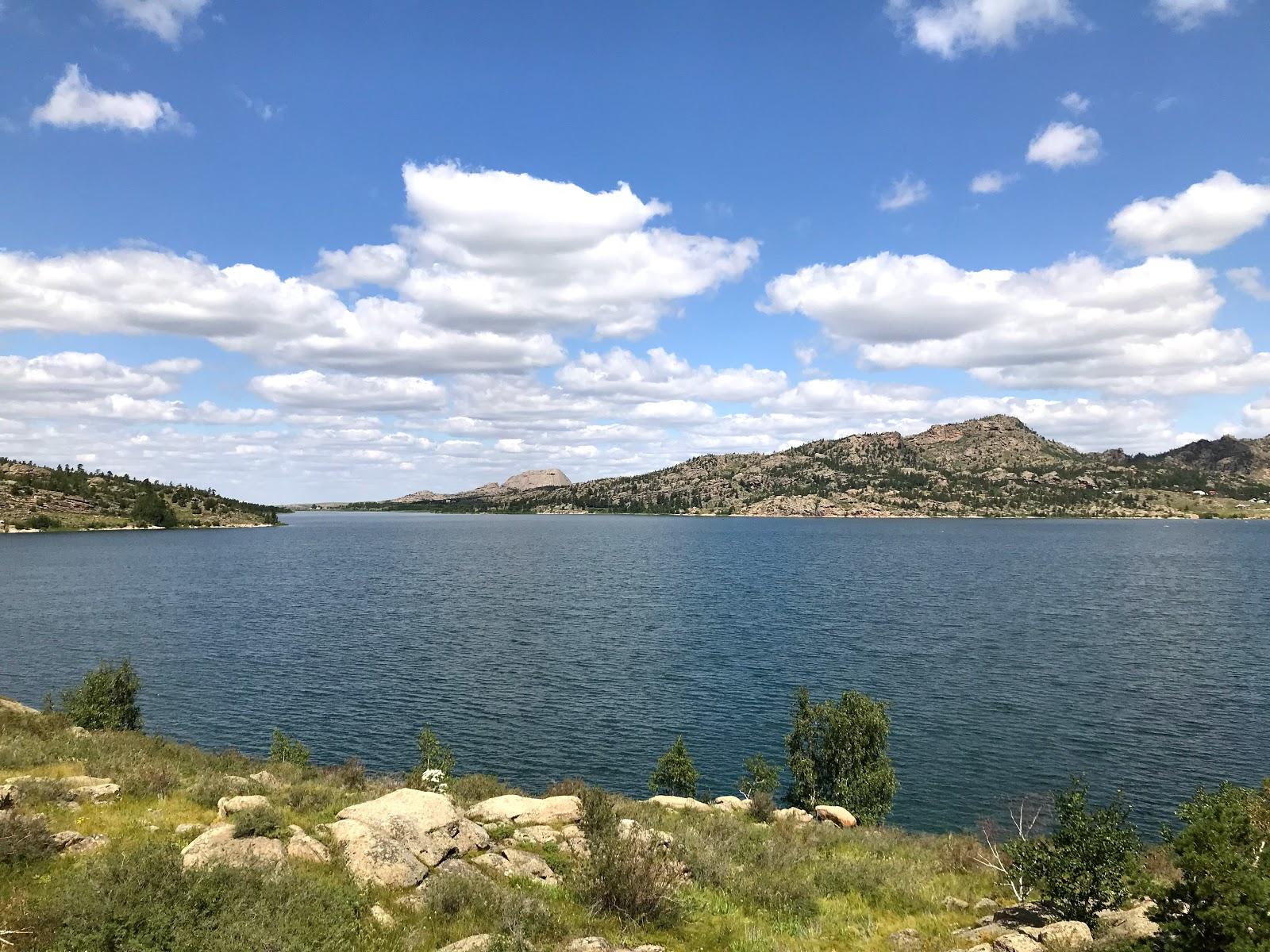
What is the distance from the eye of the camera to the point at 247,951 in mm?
11820

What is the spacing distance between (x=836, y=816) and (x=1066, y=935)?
21073 mm

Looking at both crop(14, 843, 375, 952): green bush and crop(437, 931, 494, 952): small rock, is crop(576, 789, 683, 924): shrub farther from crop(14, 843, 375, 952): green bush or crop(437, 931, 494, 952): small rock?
crop(14, 843, 375, 952): green bush

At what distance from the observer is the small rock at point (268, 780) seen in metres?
25.7

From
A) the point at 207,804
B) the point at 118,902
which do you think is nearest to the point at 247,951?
the point at 118,902

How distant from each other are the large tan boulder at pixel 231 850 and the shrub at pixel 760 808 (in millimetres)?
21812

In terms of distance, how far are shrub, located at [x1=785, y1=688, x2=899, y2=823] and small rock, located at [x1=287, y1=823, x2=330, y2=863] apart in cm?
3263

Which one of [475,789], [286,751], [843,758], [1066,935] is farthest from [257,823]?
[843,758]

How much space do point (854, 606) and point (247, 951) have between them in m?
112

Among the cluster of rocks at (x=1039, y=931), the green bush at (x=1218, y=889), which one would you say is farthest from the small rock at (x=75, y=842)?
the green bush at (x=1218, y=889)

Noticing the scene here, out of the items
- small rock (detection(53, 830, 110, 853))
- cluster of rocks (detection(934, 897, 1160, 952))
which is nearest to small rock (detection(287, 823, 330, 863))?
small rock (detection(53, 830, 110, 853))

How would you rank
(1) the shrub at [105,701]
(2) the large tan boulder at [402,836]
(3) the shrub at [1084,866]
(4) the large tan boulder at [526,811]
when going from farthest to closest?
(1) the shrub at [105,701], (4) the large tan boulder at [526,811], (3) the shrub at [1084,866], (2) the large tan boulder at [402,836]

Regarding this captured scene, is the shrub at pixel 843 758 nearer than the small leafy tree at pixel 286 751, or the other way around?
the small leafy tree at pixel 286 751

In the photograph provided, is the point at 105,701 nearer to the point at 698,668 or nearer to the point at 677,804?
the point at 677,804

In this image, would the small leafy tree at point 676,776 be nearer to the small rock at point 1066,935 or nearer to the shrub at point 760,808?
the shrub at point 760,808
